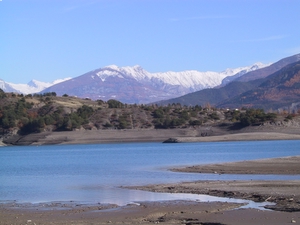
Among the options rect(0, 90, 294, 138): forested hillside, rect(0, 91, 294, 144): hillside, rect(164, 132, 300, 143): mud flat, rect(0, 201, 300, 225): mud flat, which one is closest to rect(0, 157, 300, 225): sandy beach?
rect(0, 201, 300, 225): mud flat

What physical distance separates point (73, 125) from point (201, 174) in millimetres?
88540

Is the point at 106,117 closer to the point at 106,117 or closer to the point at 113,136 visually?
the point at 106,117

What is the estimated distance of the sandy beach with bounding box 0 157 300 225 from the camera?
68.4 ft

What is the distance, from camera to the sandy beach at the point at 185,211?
20859mm

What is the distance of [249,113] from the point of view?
12488 cm

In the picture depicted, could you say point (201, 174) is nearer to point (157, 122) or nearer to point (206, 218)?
point (206, 218)

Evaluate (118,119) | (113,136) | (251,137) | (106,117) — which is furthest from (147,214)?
(106,117)

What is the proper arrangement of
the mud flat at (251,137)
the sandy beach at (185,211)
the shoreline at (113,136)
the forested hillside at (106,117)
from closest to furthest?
the sandy beach at (185,211)
the mud flat at (251,137)
the shoreline at (113,136)
the forested hillside at (106,117)

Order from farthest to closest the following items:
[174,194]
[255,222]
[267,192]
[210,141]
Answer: [210,141] → [174,194] → [267,192] → [255,222]

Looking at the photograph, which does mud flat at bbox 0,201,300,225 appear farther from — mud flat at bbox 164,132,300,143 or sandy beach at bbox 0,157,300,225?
mud flat at bbox 164,132,300,143

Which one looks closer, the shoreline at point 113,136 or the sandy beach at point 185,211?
the sandy beach at point 185,211

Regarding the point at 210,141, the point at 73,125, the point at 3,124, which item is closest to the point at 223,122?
the point at 210,141

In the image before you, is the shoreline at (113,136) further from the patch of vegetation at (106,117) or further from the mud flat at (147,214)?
the mud flat at (147,214)

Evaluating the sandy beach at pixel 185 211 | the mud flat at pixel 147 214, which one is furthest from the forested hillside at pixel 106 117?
the mud flat at pixel 147 214
